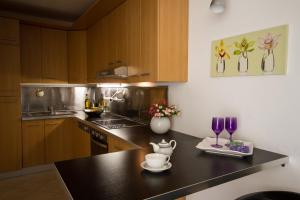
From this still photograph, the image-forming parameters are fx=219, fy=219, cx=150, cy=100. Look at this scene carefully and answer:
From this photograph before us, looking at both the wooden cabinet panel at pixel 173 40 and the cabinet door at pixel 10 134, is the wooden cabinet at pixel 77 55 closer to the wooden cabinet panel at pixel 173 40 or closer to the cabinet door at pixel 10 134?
the cabinet door at pixel 10 134

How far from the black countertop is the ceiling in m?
2.79

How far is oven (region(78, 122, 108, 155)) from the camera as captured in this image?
2.40 m

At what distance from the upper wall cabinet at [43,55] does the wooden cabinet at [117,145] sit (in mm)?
2170

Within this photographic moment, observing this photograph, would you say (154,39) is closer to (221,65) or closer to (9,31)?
(221,65)

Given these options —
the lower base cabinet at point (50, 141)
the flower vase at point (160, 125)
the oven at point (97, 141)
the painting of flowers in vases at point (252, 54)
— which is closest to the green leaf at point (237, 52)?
the painting of flowers in vases at point (252, 54)

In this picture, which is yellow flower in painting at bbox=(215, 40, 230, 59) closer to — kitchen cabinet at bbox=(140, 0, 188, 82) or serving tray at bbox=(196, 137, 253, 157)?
kitchen cabinet at bbox=(140, 0, 188, 82)

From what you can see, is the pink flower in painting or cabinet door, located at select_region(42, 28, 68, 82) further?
cabinet door, located at select_region(42, 28, 68, 82)

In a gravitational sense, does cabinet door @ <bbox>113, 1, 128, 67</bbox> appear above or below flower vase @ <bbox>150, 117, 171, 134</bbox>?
above

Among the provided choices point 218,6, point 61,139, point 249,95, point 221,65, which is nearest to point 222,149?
point 249,95

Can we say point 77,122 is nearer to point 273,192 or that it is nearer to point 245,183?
point 245,183

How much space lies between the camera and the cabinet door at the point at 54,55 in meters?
3.73

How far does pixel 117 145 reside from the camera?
6.88ft

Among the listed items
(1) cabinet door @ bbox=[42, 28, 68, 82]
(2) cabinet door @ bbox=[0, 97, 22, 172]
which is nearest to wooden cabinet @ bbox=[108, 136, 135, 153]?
(2) cabinet door @ bbox=[0, 97, 22, 172]

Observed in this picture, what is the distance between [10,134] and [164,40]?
276cm
